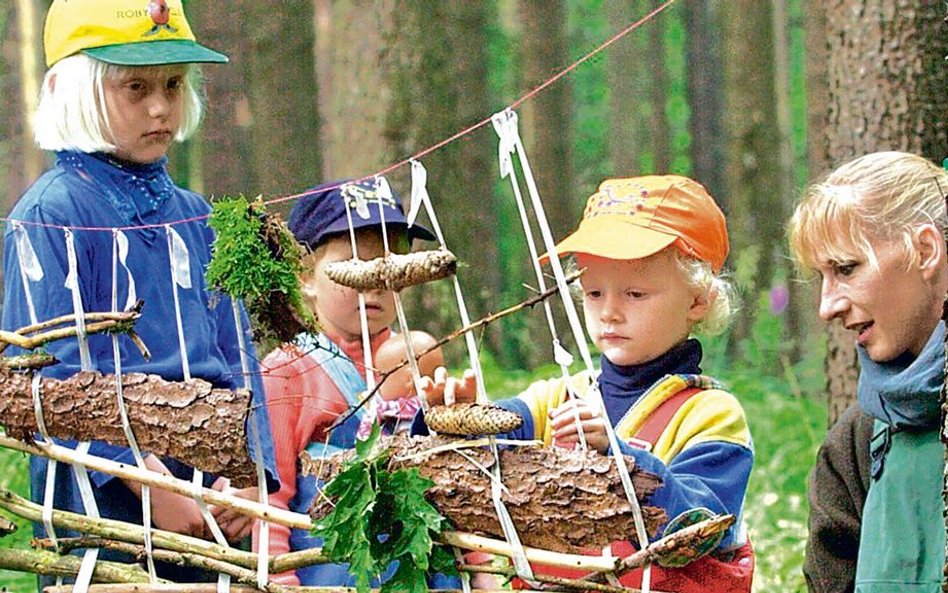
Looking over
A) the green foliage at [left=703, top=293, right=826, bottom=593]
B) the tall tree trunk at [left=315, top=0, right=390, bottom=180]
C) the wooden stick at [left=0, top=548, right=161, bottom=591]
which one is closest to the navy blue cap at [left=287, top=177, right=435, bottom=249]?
the wooden stick at [left=0, top=548, right=161, bottom=591]

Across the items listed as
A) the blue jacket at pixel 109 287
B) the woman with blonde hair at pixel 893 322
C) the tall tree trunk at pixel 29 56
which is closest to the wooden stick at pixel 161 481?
the blue jacket at pixel 109 287

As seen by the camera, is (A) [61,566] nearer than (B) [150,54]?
Yes

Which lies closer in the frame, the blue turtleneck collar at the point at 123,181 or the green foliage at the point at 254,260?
the green foliage at the point at 254,260

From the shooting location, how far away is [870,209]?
9.32 ft

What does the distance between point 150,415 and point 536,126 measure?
38.7 ft

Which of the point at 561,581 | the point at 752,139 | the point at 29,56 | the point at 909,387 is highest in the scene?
the point at 29,56

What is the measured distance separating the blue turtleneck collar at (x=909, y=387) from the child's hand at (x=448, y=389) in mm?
774

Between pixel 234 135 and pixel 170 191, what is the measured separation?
555 centimetres

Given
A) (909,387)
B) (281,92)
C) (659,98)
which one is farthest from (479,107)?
(659,98)

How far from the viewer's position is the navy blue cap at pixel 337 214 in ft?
11.2

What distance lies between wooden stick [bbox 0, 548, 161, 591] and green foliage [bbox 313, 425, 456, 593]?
0.49 metres

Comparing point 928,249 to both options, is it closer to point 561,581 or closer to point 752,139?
point 561,581

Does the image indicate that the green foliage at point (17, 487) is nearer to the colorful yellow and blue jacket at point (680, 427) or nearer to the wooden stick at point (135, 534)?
the wooden stick at point (135, 534)

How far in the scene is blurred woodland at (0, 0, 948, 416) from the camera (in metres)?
5.12
